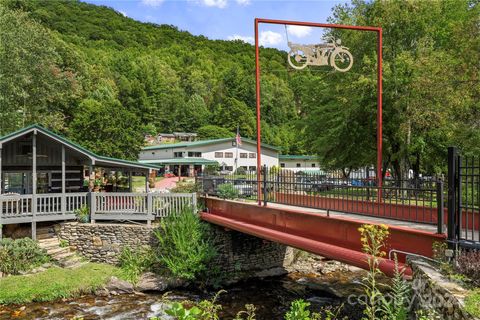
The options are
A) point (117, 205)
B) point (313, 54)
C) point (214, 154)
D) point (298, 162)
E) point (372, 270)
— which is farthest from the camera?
point (298, 162)

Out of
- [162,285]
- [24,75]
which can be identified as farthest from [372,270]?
[24,75]

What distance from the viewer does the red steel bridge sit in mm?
6441

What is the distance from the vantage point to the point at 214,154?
5281cm

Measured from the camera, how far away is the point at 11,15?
83.9ft

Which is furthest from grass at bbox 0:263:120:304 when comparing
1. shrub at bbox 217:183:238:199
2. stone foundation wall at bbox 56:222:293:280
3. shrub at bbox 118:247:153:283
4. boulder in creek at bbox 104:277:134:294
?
shrub at bbox 217:183:238:199

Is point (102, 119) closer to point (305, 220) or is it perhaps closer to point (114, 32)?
point (305, 220)

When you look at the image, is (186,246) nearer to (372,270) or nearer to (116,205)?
(116,205)

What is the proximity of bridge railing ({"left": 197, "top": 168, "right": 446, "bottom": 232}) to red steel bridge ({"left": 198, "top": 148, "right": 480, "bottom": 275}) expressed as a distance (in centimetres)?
3

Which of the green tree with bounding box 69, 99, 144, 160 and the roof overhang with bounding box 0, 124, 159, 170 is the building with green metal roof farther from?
the green tree with bounding box 69, 99, 144, 160

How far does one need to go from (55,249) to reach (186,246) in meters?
5.85

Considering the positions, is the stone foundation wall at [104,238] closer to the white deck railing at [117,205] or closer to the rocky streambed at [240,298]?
the white deck railing at [117,205]

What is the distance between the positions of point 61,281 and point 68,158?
895 cm

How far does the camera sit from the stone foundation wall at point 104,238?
16.6 m

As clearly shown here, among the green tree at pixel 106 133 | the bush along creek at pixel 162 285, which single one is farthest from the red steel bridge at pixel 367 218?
the green tree at pixel 106 133
